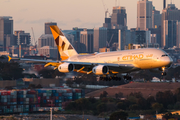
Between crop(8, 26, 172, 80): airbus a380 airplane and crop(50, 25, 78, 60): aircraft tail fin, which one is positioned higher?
crop(50, 25, 78, 60): aircraft tail fin

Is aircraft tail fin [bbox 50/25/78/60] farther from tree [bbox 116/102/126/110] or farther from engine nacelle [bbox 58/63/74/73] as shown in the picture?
tree [bbox 116/102/126/110]

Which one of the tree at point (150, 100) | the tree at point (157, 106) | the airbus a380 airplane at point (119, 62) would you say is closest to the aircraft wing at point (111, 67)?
the airbus a380 airplane at point (119, 62)

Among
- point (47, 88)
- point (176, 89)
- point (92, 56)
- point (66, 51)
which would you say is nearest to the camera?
point (92, 56)

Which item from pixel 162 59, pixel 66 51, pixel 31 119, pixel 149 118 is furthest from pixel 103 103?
pixel 162 59

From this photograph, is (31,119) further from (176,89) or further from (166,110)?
(176,89)

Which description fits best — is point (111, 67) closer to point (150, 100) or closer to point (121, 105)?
point (121, 105)

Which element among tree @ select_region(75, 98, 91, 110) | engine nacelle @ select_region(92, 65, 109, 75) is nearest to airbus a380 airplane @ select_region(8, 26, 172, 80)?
engine nacelle @ select_region(92, 65, 109, 75)

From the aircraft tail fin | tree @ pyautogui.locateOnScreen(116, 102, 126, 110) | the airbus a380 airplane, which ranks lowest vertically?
tree @ pyautogui.locateOnScreen(116, 102, 126, 110)

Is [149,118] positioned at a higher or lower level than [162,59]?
lower
